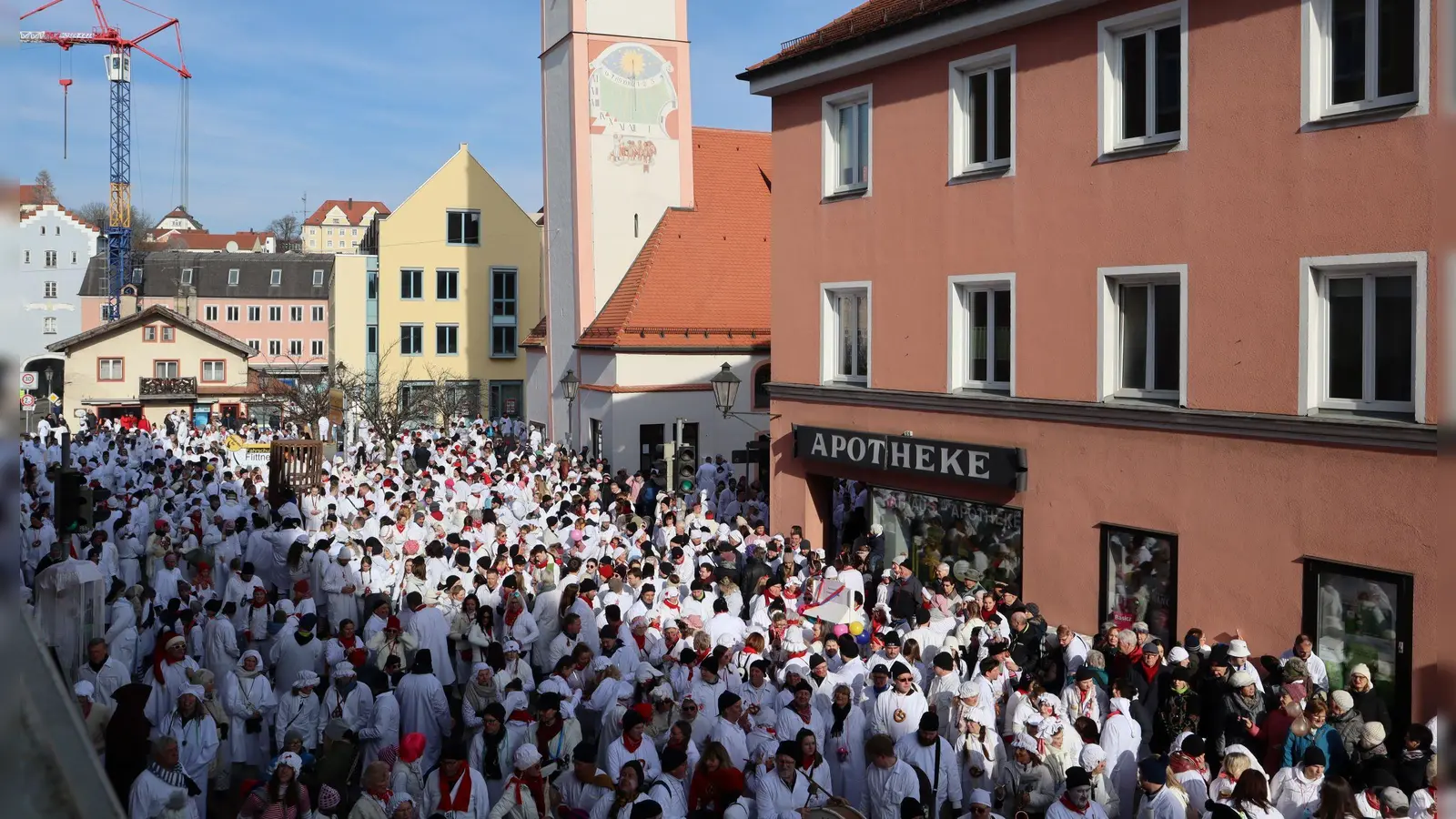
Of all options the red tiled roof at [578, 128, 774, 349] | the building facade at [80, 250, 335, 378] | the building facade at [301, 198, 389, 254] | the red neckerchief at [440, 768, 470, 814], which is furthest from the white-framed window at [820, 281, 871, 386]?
the building facade at [301, 198, 389, 254]

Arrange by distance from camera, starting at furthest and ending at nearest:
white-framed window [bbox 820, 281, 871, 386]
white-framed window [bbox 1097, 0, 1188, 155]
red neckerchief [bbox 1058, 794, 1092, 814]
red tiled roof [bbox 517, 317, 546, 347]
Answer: red tiled roof [bbox 517, 317, 546, 347] < white-framed window [bbox 820, 281, 871, 386] < white-framed window [bbox 1097, 0, 1188, 155] < red neckerchief [bbox 1058, 794, 1092, 814]

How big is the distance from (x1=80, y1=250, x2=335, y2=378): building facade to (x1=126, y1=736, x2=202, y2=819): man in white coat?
77459mm

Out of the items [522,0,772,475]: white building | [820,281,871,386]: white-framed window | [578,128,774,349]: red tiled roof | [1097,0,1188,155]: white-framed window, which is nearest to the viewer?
[1097,0,1188,155]: white-framed window

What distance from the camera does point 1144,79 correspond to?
1525 cm

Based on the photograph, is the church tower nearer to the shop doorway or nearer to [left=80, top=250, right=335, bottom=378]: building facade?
the shop doorway

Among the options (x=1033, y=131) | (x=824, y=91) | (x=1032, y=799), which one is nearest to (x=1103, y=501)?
(x=1033, y=131)

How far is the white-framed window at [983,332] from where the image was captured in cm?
1727

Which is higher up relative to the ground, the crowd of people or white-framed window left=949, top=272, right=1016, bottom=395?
white-framed window left=949, top=272, right=1016, bottom=395

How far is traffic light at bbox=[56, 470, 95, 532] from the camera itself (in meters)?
13.7

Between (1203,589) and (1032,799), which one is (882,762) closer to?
(1032,799)

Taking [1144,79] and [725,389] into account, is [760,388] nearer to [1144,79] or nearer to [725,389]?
[725,389]

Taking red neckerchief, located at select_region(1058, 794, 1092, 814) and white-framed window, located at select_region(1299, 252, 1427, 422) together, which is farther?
white-framed window, located at select_region(1299, 252, 1427, 422)

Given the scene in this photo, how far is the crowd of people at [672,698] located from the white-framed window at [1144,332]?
298 cm

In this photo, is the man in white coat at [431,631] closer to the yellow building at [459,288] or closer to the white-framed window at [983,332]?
the white-framed window at [983,332]
